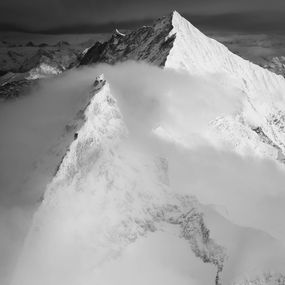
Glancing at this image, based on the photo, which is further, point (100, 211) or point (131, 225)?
point (131, 225)

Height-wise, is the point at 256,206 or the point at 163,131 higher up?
the point at 163,131

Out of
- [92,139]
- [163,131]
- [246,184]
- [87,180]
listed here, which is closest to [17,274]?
[87,180]

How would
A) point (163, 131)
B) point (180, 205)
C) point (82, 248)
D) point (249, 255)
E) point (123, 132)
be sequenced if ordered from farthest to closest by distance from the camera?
point (163, 131) < point (123, 132) < point (180, 205) < point (82, 248) < point (249, 255)

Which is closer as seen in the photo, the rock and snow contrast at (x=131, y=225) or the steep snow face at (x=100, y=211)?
the rock and snow contrast at (x=131, y=225)

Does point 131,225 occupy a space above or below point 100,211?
below

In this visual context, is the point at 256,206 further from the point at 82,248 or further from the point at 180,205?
the point at 82,248

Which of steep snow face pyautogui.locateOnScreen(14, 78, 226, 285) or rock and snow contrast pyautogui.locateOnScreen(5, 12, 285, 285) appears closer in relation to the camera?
Result: rock and snow contrast pyautogui.locateOnScreen(5, 12, 285, 285)

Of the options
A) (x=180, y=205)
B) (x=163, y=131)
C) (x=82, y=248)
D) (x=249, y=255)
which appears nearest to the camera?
(x=249, y=255)

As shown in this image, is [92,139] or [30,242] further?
[92,139]
